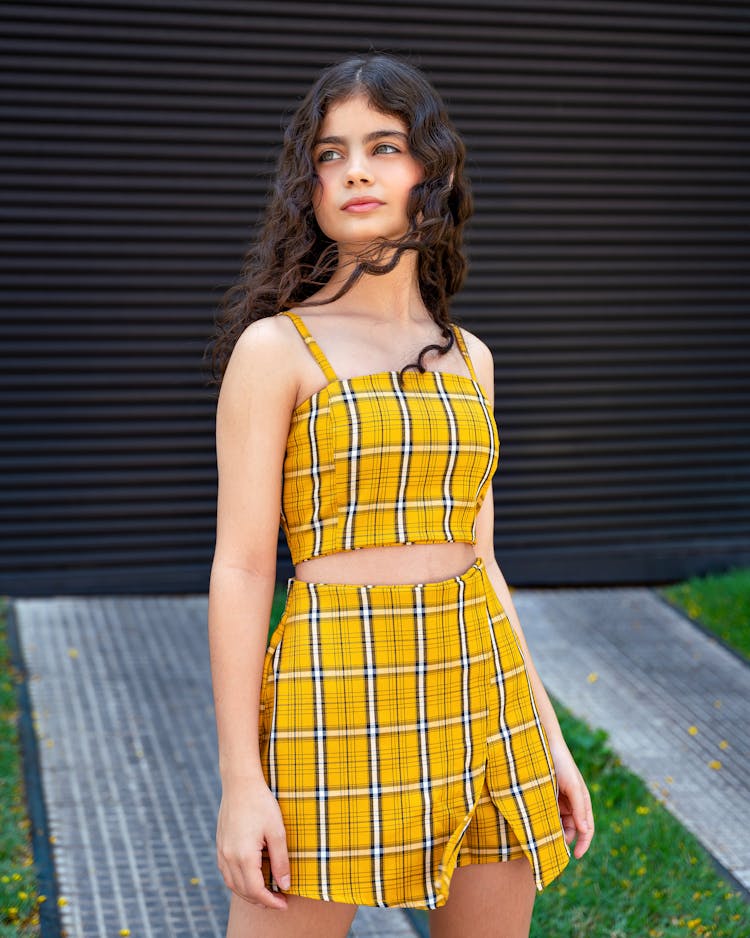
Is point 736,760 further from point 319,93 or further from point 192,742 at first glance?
point 319,93

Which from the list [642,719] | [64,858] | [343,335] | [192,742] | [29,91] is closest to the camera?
[343,335]

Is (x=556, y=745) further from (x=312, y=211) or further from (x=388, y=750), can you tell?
(x=312, y=211)

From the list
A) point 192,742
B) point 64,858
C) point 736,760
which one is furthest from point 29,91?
point 736,760

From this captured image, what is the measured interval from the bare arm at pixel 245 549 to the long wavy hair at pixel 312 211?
0.73 feet

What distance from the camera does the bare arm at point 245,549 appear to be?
5.60ft

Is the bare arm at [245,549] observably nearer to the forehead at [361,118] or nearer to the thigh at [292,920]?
the thigh at [292,920]

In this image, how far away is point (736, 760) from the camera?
448 centimetres

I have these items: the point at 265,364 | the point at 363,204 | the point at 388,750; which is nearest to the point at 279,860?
the point at 388,750

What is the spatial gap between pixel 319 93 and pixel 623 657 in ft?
13.5

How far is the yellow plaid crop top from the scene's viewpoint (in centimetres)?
177

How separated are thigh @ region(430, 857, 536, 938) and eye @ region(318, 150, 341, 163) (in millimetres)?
1221

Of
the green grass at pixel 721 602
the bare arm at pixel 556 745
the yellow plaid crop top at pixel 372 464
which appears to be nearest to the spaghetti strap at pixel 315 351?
the yellow plaid crop top at pixel 372 464

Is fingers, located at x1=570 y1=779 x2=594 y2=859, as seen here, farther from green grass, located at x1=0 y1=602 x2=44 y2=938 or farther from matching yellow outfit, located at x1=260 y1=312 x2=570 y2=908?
green grass, located at x1=0 y1=602 x2=44 y2=938

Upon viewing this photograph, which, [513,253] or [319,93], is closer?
Answer: [319,93]
